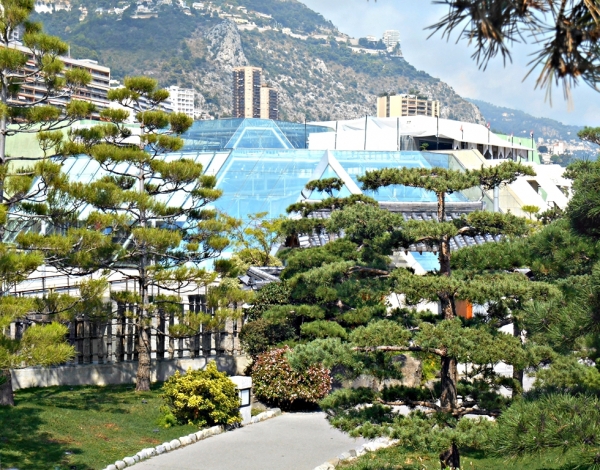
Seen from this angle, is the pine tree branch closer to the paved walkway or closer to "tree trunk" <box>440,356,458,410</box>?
"tree trunk" <box>440,356,458,410</box>

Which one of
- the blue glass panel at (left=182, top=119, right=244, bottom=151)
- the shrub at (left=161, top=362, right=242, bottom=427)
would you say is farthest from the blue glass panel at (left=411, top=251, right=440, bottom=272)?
the shrub at (left=161, top=362, right=242, bottom=427)

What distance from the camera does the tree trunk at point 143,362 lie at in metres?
14.1

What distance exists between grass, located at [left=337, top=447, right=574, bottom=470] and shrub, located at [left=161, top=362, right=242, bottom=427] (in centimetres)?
235

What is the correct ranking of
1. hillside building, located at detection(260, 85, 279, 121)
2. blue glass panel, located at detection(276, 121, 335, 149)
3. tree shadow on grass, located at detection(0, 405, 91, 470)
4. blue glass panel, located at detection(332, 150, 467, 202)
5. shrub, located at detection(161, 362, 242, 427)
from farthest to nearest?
1. hillside building, located at detection(260, 85, 279, 121)
2. blue glass panel, located at detection(276, 121, 335, 149)
3. blue glass panel, located at detection(332, 150, 467, 202)
4. shrub, located at detection(161, 362, 242, 427)
5. tree shadow on grass, located at detection(0, 405, 91, 470)

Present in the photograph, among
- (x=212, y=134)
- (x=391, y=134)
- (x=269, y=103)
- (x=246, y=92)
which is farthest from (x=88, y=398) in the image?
(x=269, y=103)

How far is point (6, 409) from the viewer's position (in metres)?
11.4

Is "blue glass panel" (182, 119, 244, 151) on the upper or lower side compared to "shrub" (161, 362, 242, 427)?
upper

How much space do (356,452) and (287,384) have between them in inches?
115

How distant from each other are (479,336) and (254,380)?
672 centimetres

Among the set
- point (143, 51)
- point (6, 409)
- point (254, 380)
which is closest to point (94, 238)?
point (6, 409)

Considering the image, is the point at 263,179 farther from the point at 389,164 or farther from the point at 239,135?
the point at 239,135

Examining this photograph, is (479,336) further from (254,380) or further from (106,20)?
(106,20)

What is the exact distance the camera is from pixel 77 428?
11.1m

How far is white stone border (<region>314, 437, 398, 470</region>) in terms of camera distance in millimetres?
10444
